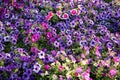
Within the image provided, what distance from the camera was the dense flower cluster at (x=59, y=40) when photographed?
6035mm

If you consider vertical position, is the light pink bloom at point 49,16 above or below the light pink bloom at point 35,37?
above

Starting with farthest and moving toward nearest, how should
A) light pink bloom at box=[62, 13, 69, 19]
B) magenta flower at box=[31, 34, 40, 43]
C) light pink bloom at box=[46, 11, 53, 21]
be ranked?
light pink bloom at box=[62, 13, 69, 19] < light pink bloom at box=[46, 11, 53, 21] < magenta flower at box=[31, 34, 40, 43]

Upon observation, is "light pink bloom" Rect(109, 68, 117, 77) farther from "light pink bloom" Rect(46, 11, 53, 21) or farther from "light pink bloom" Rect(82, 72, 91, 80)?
"light pink bloom" Rect(46, 11, 53, 21)

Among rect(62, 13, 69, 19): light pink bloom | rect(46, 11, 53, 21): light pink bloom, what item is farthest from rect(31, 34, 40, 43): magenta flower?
Result: rect(62, 13, 69, 19): light pink bloom

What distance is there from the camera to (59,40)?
6.91m

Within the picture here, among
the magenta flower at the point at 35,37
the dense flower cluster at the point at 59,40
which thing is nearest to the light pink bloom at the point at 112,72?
the dense flower cluster at the point at 59,40

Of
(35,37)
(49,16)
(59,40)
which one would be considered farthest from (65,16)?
(35,37)

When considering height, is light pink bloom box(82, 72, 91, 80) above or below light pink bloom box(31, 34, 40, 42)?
below

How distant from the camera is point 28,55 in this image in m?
6.39

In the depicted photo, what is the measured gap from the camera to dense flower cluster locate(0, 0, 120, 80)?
604 centimetres

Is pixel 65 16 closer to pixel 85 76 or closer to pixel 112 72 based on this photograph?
pixel 112 72

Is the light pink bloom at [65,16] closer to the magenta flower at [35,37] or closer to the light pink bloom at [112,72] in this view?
the magenta flower at [35,37]

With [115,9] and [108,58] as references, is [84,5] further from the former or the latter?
[108,58]

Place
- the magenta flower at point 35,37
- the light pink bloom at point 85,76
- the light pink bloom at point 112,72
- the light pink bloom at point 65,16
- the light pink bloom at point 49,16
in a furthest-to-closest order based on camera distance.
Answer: the light pink bloom at point 65,16 → the light pink bloom at point 49,16 → the magenta flower at point 35,37 → the light pink bloom at point 112,72 → the light pink bloom at point 85,76
